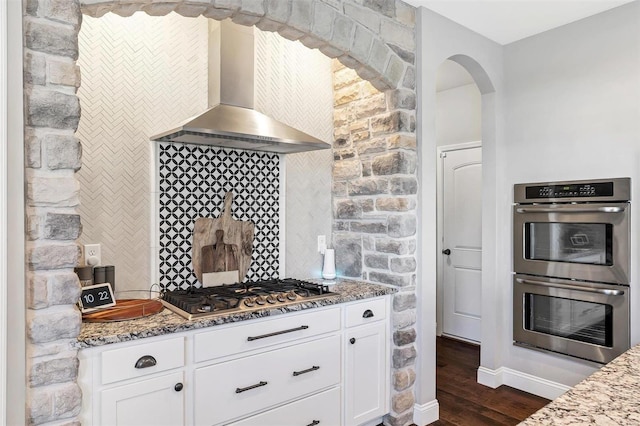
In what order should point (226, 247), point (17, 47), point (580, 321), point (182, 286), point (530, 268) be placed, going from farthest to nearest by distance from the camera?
1. point (530, 268)
2. point (580, 321)
3. point (226, 247)
4. point (182, 286)
5. point (17, 47)

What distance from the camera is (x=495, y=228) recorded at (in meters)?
3.37

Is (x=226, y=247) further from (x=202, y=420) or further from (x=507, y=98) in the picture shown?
(x=507, y=98)

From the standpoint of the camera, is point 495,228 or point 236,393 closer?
point 236,393

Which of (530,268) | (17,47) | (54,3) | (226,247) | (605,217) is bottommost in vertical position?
(530,268)

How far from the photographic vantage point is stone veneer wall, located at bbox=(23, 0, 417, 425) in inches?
58.6

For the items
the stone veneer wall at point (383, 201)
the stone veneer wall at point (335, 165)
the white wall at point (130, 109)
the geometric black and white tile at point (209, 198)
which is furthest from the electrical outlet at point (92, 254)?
the stone veneer wall at point (383, 201)

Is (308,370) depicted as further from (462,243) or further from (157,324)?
(462,243)

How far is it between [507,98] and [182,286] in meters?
2.87

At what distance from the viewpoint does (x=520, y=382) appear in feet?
10.9

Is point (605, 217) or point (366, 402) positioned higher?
point (605, 217)

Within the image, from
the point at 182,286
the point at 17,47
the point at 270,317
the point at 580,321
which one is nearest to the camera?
the point at 17,47

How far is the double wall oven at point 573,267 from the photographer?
2.78m

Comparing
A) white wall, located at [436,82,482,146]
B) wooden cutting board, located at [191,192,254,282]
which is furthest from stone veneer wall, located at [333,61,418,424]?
white wall, located at [436,82,482,146]

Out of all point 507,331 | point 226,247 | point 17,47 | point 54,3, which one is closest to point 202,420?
point 226,247
